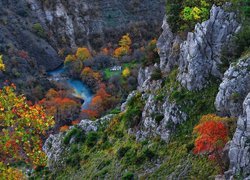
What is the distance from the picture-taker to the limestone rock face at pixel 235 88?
106 ft

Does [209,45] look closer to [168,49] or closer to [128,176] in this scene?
[168,49]

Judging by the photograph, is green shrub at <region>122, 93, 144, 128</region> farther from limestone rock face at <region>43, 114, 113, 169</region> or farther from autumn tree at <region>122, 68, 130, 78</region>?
autumn tree at <region>122, 68, 130, 78</region>

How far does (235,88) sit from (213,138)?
181 inches

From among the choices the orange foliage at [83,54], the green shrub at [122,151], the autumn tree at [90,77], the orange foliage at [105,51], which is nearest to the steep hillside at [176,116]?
the green shrub at [122,151]

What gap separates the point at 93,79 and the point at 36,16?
47294 mm

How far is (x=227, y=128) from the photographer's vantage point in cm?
3147

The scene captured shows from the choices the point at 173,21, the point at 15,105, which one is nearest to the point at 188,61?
the point at 173,21

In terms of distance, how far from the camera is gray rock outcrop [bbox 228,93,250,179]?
27922 mm

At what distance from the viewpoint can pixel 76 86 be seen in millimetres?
135375

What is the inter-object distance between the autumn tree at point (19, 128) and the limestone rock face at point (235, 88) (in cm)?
1529

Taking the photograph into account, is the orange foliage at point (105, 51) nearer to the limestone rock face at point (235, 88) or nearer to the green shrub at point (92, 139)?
the green shrub at point (92, 139)

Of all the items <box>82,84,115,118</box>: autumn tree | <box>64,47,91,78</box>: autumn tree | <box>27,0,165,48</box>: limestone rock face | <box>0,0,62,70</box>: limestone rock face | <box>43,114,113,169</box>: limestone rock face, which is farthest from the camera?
<box>27,0,165,48</box>: limestone rock face

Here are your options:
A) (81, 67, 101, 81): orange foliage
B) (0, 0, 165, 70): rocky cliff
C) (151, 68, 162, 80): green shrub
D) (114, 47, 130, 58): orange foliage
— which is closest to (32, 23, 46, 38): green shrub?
(0, 0, 165, 70): rocky cliff

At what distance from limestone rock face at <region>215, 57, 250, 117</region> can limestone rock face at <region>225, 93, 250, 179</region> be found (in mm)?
3194
